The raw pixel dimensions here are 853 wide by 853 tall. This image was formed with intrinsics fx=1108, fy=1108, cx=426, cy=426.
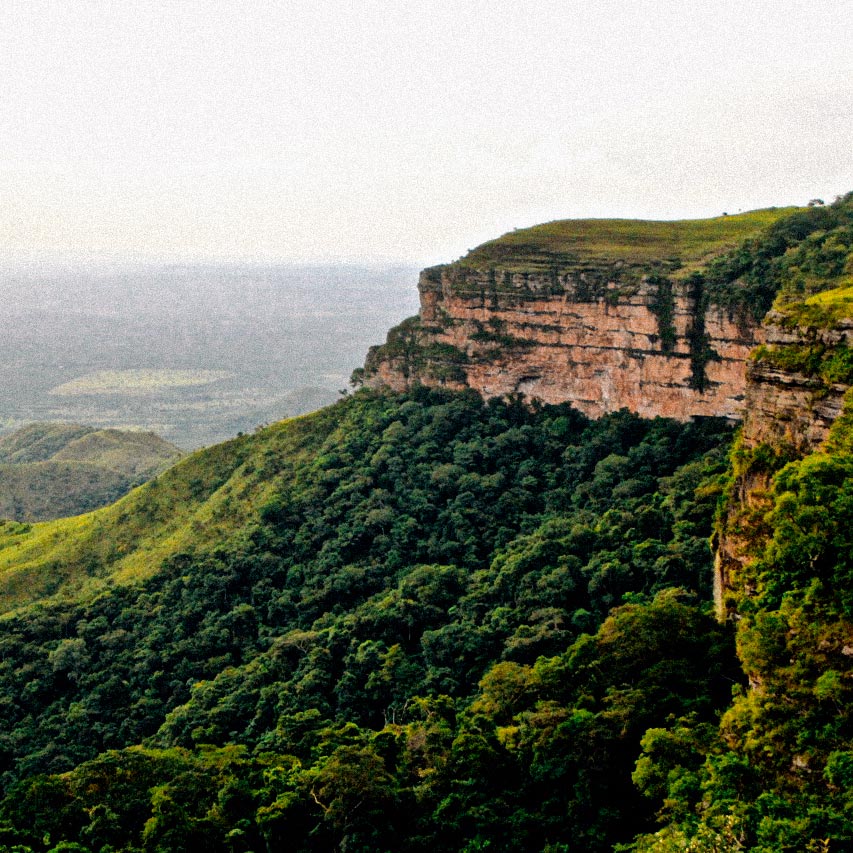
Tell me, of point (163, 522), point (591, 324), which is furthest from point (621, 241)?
point (163, 522)

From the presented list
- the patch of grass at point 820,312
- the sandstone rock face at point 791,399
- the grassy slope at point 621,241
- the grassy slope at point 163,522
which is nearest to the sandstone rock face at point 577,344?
the grassy slope at point 621,241

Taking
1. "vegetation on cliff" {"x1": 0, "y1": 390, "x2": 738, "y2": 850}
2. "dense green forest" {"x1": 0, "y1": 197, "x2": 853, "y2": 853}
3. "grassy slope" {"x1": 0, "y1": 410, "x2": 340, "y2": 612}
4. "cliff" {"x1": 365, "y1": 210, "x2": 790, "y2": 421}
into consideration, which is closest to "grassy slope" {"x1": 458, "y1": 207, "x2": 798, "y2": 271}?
"cliff" {"x1": 365, "y1": 210, "x2": 790, "y2": 421}

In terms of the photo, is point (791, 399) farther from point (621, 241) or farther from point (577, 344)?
point (621, 241)

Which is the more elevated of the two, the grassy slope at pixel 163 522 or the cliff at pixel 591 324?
the cliff at pixel 591 324

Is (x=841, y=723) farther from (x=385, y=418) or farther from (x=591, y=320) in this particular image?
(x=385, y=418)

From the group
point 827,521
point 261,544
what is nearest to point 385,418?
point 261,544

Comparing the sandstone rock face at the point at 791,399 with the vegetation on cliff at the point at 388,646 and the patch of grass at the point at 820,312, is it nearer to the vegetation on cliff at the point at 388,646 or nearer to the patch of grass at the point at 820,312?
the patch of grass at the point at 820,312

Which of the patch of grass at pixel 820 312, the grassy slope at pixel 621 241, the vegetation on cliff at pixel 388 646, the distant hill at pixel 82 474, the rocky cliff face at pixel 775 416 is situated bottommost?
the distant hill at pixel 82 474
